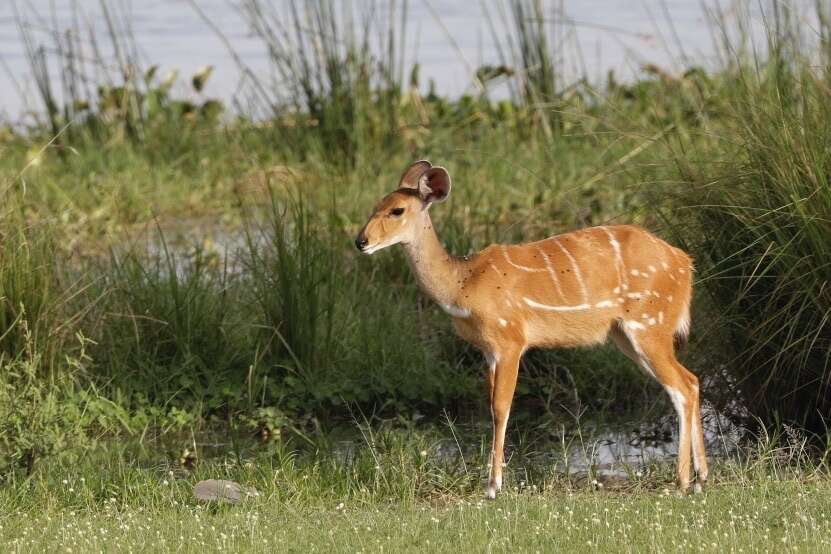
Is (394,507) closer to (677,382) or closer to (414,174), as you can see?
(677,382)

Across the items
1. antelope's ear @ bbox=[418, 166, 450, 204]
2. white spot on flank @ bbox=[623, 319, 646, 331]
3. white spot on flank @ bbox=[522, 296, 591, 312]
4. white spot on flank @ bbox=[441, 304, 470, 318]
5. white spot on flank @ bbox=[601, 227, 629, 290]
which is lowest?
white spot on flank @ bbox=[623, 319, 646, 331]

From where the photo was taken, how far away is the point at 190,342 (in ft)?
29.0

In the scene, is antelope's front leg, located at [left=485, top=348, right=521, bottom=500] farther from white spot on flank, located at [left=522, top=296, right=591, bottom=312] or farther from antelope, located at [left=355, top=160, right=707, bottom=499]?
white spot on flank, located at [left=522, top=296, right=591, bottom=312]

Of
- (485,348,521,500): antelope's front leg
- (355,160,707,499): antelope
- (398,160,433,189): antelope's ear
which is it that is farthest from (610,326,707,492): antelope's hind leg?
(398,160,433,189): antelope's ear

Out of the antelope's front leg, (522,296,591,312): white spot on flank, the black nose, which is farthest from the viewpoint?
(522,296,591,312): white spot on flank

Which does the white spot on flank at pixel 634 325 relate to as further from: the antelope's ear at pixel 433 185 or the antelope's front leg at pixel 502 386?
the antelope's ear at pixel 433 185

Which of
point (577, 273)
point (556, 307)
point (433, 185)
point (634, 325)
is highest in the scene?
point (433, 185)

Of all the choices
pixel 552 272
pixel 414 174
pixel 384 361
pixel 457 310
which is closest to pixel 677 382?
pixel 552 272

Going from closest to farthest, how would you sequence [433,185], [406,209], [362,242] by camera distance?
[362,242]
[406,209]
[433,185]

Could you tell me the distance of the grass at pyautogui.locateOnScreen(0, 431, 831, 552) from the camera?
5789 millimetres

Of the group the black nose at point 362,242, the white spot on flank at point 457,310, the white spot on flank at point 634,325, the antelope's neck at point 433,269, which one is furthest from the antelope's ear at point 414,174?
the white spot on flank at point 634,325

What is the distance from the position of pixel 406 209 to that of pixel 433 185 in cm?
20

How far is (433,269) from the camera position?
6992 mm

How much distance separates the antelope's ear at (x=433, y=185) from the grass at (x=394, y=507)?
1204 mm
